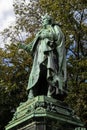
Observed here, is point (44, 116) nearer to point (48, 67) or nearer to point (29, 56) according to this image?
point (48, 67)

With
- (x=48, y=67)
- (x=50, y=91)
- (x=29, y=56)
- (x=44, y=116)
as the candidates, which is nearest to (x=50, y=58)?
(x=48, y=67)

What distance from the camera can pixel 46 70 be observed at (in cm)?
991

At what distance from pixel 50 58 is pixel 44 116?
170 centimetres

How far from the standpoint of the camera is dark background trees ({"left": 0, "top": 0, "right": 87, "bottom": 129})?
19.9m

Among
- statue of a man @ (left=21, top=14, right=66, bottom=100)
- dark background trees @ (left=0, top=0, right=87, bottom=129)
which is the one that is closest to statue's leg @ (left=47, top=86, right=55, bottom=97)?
statue of a man @ (left=21, top=14, right=66, bottom=100)

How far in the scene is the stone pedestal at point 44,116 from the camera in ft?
28.7

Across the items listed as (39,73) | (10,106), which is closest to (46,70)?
(39,73)

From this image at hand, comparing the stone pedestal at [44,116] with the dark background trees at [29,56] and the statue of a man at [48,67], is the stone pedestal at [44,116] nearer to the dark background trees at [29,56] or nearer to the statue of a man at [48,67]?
the statue of a man at [48,67]

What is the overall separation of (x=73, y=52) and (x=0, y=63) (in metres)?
3.87

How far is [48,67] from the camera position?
31.9 feet

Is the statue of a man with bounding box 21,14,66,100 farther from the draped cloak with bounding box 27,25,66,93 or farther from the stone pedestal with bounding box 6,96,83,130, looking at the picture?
the stone pedestal with bounding box 6,96,83,130

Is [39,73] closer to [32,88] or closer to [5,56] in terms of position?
[32,88]

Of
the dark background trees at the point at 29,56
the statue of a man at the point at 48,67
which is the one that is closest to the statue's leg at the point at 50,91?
the statue of a man at the point at 48,67

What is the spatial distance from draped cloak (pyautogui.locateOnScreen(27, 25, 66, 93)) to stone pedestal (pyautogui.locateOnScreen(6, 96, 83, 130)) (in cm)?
60
